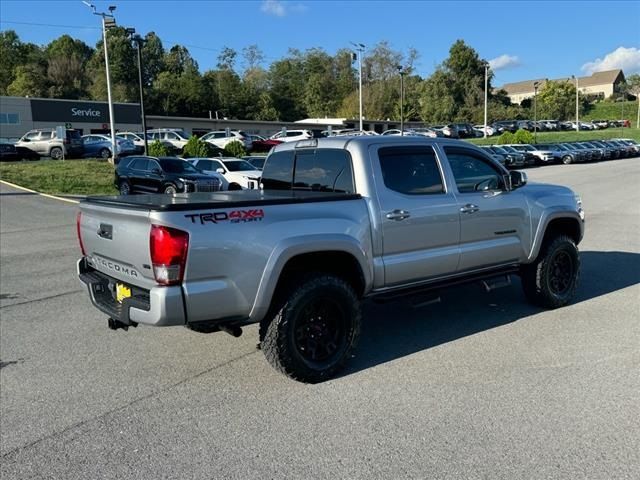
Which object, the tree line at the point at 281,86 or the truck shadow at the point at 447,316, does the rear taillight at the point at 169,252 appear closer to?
the truck shadow at the point at 447,316

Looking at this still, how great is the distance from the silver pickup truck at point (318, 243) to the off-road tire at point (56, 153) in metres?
31.6

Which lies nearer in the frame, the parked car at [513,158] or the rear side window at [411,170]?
the rear side window at [411,170]

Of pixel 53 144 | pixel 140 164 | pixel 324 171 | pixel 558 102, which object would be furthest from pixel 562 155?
pixel 558 102

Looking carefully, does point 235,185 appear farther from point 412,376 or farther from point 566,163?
point 566,163

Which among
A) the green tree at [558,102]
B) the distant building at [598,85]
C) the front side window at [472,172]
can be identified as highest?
the distant building at [598,85]

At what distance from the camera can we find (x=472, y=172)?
5.68 m

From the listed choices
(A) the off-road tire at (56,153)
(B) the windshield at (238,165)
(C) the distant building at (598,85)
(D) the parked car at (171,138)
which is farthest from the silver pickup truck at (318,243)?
(C) the distant building at (598,85)

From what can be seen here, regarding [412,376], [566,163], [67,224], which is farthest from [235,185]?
[566,163]

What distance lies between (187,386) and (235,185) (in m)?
18.1

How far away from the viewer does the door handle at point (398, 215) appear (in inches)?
189

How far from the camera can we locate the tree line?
90250 millimetres

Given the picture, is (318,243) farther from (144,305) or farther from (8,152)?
(8,152)

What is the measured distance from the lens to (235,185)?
22141 millimetres

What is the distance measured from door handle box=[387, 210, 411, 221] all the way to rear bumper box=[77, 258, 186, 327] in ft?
6.29
